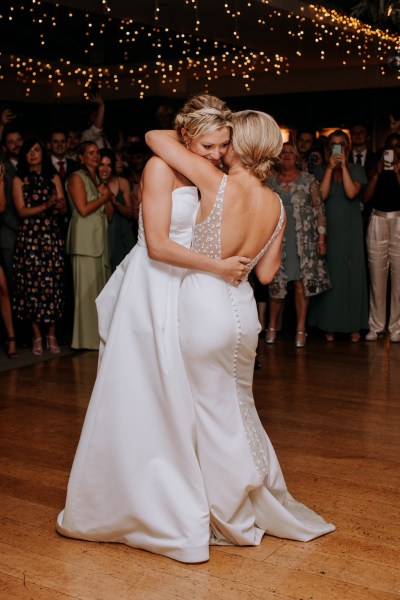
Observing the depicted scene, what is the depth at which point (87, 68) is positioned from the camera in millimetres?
10688

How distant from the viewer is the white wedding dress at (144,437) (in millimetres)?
2717

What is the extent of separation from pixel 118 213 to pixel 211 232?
393 cm

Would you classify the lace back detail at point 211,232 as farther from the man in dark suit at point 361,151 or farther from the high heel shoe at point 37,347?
the man in dark suit at point 361,151

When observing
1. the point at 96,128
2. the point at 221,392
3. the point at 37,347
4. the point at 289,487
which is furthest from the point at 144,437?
the point at 96,128

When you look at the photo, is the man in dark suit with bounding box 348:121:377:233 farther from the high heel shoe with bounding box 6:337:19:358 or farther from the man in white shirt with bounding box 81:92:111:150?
the high heel shoe with bounding box 6:337:19:358

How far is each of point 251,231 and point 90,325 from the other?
355 centimetres

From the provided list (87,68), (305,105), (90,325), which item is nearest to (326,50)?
(305,105)

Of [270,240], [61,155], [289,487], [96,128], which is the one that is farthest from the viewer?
[96,128]

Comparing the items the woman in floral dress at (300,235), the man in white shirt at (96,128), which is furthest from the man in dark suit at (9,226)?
the woman in floral dress at (300,235)

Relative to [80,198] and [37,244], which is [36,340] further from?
[80,198]

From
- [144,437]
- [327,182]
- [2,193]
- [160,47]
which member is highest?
[160,47]

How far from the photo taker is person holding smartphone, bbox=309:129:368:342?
637 cm

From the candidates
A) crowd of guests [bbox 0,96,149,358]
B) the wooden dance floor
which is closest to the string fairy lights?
crowd of guests [bbox 0,96,149,358]

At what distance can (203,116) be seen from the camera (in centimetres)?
264
